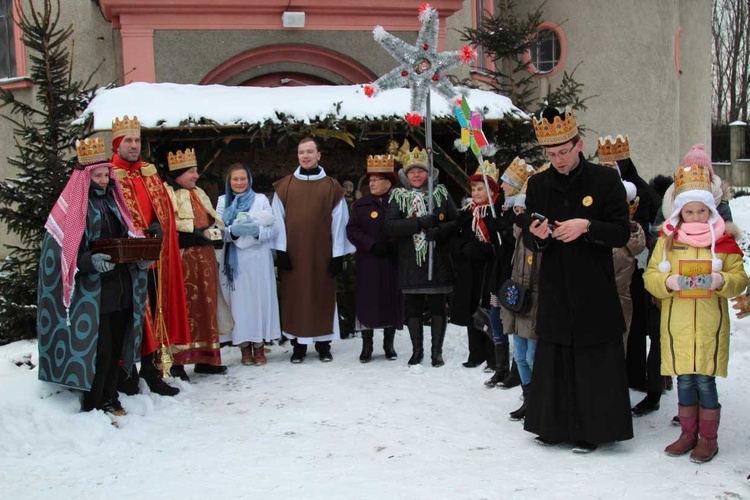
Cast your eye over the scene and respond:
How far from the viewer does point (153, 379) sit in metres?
6.77

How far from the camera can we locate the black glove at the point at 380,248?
780 cm

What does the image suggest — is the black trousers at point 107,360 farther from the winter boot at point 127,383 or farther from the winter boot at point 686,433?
the winter boot at point 686,433

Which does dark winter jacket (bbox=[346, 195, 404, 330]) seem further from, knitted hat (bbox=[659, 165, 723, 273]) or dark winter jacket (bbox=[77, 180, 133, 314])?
knitted hat (bbox=[659, 165, 723, 273])

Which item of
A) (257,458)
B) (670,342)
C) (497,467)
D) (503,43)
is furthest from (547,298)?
(503,43)

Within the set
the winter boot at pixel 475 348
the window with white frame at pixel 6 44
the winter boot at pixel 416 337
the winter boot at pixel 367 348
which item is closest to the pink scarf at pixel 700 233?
the winter boot at pixel 475 348

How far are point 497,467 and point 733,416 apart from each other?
189cm

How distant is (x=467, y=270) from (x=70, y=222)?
333 cm

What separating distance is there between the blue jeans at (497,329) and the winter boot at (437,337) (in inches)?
29.8

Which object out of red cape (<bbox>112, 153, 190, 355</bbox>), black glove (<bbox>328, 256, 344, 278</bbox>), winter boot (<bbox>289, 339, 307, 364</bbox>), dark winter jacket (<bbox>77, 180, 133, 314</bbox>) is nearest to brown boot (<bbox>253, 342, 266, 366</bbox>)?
winter boot (<bbox>289, 339, 307, 364</bbox>)

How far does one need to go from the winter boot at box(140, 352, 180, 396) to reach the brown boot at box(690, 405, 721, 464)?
385 centimetres

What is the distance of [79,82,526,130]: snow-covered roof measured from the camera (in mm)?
8570

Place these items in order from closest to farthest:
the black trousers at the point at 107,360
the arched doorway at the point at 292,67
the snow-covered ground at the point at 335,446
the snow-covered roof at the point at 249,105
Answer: the snow-covered ground at the point at 335,446
the black trousers at the point at 107,360
the snow-covered roof at the point at 249,105
the arched doorway at the point at 292,67

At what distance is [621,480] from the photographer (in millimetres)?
4496

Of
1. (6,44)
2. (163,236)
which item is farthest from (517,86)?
(6,44)
